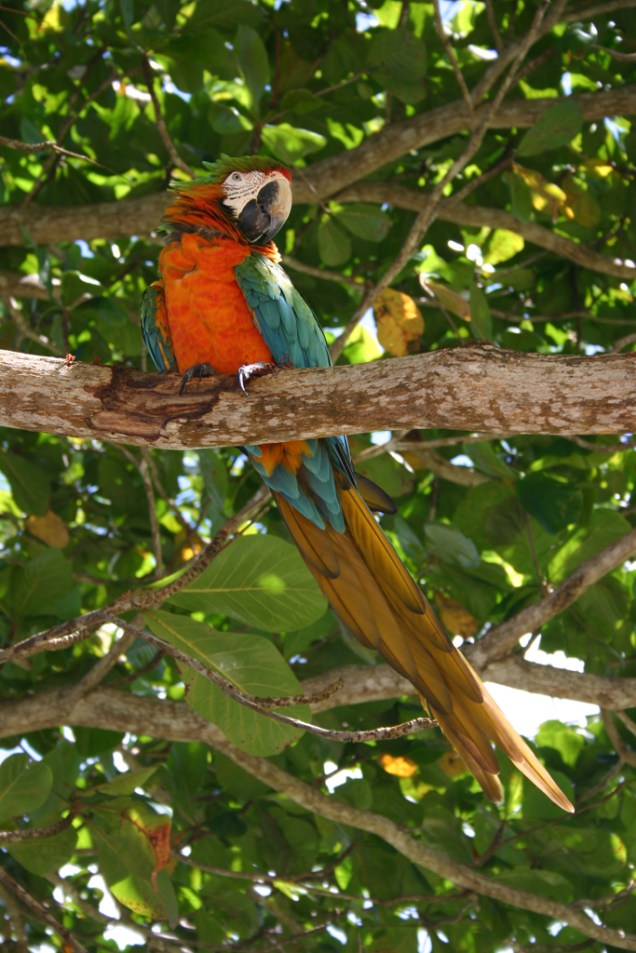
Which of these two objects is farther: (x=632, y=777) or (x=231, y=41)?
(x=231, y=41)

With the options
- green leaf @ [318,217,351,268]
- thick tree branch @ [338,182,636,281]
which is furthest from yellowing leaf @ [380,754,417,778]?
thick tree branch @ [338,182,636,281]

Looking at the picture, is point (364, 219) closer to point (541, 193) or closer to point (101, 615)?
point (541, 193)

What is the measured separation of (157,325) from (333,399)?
94cm

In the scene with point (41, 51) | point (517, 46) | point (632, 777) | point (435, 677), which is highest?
point (41, 51)

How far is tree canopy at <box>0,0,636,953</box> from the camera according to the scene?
2.50 meters

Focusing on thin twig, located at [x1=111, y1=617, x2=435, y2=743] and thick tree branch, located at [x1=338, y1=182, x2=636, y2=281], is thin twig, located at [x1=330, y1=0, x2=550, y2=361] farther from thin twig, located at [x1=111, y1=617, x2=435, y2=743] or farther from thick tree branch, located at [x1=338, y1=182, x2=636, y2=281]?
thin twig, located at [x1=111, y1=617, x2=435, y2=743]

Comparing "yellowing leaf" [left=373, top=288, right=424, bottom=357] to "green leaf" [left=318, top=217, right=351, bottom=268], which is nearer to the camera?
"yellowing leaf" [left=373, top=288, right=424, bottom=357]

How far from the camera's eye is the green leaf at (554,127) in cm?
283

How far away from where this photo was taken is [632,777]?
9.61 feet

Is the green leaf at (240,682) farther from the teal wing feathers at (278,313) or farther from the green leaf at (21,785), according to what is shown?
the teal wing feathers at (278,313)

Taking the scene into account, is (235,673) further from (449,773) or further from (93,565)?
(93,565)

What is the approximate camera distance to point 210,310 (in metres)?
2.42

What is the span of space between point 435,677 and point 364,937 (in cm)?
133

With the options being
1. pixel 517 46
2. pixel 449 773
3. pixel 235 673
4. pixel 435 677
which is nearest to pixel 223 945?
pixel 449 773
